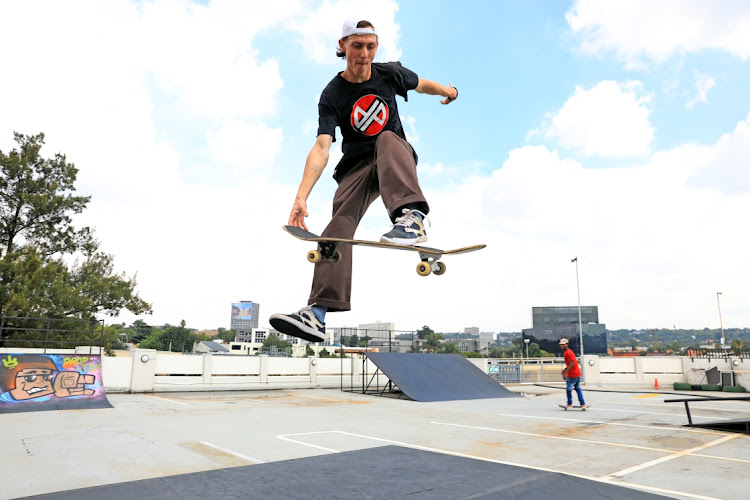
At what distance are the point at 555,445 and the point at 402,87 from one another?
6.86 m

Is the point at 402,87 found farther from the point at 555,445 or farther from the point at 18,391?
the point at 18,391

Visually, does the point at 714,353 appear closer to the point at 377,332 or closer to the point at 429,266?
the point at 377,332

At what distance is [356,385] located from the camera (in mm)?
24516

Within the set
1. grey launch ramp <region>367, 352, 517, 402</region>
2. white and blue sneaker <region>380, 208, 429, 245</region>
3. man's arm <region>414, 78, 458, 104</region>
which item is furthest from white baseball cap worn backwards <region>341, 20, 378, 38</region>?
grey launch ramp <region>367, 352, 517, 402</region>

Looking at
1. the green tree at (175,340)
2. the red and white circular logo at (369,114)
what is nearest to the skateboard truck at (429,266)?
the red and white circular logo at (369,114)

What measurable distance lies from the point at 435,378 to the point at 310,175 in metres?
16.8

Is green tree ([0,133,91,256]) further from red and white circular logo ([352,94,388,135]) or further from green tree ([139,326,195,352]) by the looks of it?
green tree ([139,326,195,352])

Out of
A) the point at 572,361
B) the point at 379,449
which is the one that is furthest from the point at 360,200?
the point at 572,361

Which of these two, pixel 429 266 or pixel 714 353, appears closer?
pixel 429 266

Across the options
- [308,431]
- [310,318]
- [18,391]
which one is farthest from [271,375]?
[310,318]

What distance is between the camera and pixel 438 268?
3738 mm

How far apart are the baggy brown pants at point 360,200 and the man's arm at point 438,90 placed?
0.90 metres

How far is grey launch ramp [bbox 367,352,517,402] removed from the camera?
1753 centimetres

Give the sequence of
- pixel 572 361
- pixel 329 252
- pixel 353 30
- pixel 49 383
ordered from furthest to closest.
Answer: pixel 49 383 < pixel 572 361 < pixel 329 252 < pixel 353 30
